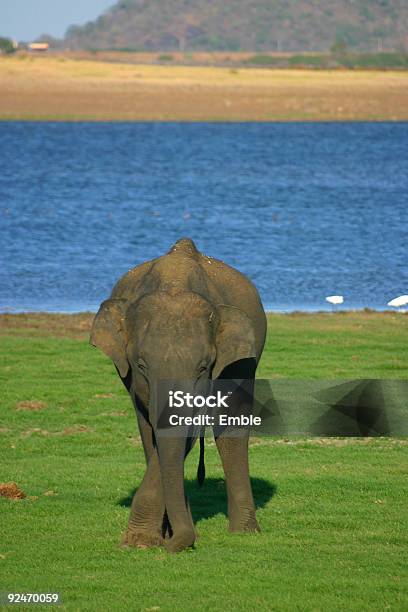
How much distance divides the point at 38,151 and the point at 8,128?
48.6ft

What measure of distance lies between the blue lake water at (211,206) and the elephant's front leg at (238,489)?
15.0m

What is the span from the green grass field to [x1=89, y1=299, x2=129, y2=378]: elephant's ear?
1.44 metres

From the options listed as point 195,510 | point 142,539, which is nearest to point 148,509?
point 142,539

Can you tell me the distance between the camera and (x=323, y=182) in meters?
59.6

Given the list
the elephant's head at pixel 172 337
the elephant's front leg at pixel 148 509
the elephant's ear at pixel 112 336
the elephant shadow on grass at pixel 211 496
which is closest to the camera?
the elephant's head at pixel 172 337

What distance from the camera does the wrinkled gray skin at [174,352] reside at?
9.99m

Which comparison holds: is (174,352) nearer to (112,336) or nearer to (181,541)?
(112,336)

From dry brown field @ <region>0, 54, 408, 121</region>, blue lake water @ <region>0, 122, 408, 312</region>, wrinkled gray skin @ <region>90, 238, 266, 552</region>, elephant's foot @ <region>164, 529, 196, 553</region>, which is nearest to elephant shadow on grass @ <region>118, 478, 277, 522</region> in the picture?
wrinkled gray skin @ <region>90, 238, 266, 552</region>

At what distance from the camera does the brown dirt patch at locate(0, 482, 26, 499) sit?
1246cm

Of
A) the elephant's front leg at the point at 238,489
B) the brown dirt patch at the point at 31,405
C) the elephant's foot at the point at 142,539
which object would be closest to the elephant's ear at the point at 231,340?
the elephant's front leg at the point at 238,489

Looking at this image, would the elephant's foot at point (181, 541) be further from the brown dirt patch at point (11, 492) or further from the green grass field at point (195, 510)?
the brown dirt patch at point (11, 492)

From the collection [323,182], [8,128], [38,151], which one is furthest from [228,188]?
[8,128]

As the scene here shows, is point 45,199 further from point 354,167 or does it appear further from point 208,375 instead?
point 208,375

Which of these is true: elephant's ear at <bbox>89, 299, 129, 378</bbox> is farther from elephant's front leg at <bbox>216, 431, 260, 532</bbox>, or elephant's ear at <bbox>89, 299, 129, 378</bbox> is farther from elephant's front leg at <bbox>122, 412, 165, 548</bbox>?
elephant's front leg at <bbox>216, 431, 260, 532</bbox>
